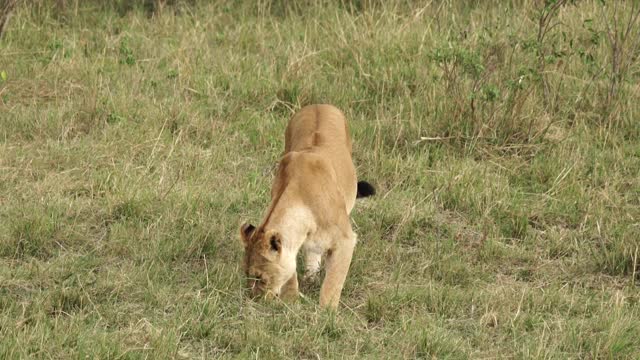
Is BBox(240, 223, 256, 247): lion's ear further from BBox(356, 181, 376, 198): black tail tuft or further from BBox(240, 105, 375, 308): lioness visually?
BBox(356, 181, 376, 198): black tail tuft

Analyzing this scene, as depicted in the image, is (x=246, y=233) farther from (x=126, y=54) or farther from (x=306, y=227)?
(x=126, y=54)

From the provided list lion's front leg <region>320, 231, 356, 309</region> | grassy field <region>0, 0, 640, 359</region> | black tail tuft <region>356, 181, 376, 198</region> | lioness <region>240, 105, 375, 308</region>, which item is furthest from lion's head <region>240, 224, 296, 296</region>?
black tail tuft <region>356, 181, 376, 198</region>

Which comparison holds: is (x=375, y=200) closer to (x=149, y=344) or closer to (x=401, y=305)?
(x=401, y=305)

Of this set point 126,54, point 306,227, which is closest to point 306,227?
point 306,227

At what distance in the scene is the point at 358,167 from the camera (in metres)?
7.73

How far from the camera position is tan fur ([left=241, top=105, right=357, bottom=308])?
18.2ft

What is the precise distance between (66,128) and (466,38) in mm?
3004

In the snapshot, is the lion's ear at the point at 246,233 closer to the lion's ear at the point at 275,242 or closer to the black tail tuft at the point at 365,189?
the lion's ear at the point at 275,242

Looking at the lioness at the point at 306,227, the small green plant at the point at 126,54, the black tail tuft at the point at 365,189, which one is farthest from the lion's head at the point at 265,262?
the small green plant at the point at 126,54

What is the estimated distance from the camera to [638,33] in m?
9.05

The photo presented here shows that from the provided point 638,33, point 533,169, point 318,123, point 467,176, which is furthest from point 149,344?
point 638,33

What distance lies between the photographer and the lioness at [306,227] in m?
5.56

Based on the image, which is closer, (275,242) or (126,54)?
(275,242)

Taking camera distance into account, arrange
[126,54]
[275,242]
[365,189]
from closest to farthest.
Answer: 1. [275,242]
2. [365,189]
3. [126,54]
